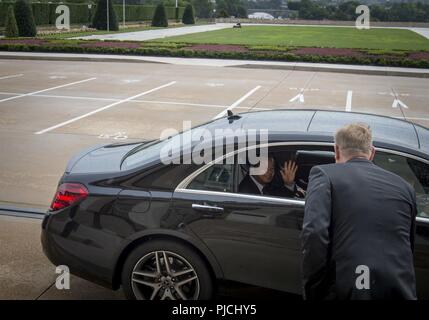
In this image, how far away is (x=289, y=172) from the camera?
3.92 m

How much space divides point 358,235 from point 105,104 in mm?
11705

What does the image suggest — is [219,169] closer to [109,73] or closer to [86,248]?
[86,248]

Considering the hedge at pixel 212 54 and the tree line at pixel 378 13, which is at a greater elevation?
the tree line at pixel 378 13

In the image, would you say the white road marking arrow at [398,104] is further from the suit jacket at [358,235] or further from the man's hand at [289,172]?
the suit jacket at [358,235]

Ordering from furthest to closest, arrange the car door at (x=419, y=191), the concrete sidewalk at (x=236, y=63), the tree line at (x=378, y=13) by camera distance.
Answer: the tree line at (x=378, y=13)
the concrete sidewalk at (x=236, y=63)
the car door at (x=419, y=191)

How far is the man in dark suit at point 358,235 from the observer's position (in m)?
2.54

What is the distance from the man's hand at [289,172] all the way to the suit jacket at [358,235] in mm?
1216

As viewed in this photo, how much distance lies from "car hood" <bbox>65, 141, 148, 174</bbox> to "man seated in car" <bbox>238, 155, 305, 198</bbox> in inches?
42.3

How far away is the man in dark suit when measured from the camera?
2543mm

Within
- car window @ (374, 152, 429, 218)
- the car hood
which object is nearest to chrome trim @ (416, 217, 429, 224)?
car window @ (374, 152, 429, 218)

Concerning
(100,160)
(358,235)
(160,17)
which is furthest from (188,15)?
(358,235)

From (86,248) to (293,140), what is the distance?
1.75m

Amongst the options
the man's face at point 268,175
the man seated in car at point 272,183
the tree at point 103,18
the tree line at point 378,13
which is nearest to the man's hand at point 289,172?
the man seated in car at point 272,183

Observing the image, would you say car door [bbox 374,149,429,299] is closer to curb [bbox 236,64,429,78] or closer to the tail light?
the tail light
